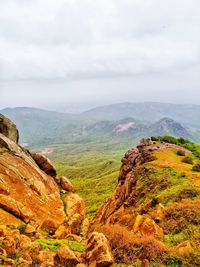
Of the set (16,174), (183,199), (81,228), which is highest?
(16,174)

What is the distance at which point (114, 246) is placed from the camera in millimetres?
22609

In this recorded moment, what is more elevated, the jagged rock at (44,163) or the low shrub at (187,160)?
the jagged rock at (44,163)

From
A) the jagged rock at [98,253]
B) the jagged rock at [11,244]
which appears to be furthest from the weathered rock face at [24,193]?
the jagged rock at [98,253]

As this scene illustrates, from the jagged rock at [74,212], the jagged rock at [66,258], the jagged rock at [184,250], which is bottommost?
the jagged rock at [74,212]

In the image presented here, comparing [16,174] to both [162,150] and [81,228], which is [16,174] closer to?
[81,228]

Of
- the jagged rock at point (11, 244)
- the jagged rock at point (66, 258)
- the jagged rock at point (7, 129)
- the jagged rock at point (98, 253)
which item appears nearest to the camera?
the jagged rock at point (98, 253)

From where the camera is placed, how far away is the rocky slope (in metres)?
20.8

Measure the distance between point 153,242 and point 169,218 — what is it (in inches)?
348

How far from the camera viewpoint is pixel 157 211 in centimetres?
3269

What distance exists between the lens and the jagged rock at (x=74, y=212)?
133ft

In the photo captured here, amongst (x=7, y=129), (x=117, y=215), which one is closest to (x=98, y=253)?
(x=117, y=215)

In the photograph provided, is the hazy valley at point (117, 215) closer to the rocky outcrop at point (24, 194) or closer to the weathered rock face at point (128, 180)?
the rocky outcrop at point (24, 194)

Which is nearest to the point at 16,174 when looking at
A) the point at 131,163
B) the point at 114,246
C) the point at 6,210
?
the point at 6,210

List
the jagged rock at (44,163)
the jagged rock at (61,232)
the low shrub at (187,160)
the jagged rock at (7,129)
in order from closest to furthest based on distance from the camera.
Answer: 1. the jagged rock at (61,232)
2. the jagged rock at (7,129)
3. the jagged rock at (44,163)
4. the low shrub at (187,160)
